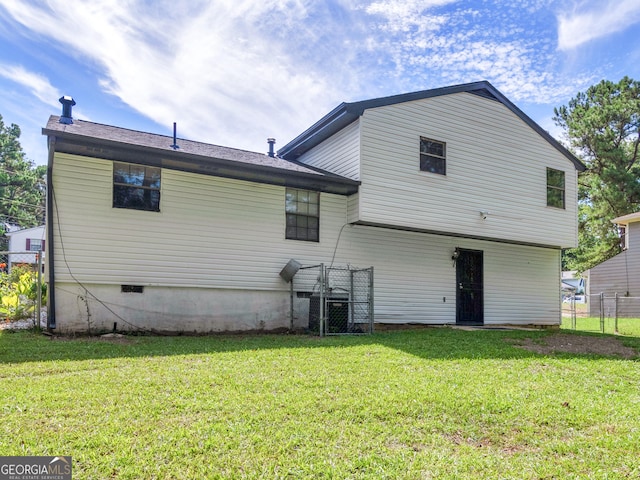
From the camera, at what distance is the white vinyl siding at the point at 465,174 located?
33.9 ft

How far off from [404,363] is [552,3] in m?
9.11

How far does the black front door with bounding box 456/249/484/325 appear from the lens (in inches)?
481

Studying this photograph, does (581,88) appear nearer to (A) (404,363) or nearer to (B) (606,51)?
(B) (606,51)

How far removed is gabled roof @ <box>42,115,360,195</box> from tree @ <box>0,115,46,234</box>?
34096mm

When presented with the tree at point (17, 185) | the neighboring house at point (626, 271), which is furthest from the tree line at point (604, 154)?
the tree at point (17, 185)

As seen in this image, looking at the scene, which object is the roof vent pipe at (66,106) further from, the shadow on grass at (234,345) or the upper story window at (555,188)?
the upper story window at (555,188)

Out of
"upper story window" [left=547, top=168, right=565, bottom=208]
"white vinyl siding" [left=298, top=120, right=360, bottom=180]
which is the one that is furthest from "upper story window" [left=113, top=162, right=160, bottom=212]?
"upper story window" [left=547, top=168, right=565, bottom=208]

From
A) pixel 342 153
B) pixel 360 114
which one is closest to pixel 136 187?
→ pixel 342 153

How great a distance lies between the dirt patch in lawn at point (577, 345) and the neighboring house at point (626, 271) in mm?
13552

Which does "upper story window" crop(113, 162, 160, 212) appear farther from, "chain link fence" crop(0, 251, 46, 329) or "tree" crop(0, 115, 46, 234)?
"tree" crop(0, 115, 46, 234)

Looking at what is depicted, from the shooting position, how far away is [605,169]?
80.4ft

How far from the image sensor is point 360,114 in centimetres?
1010

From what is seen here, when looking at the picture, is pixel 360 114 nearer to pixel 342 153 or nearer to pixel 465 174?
pixel 342 153

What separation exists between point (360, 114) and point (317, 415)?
7.88 meters
